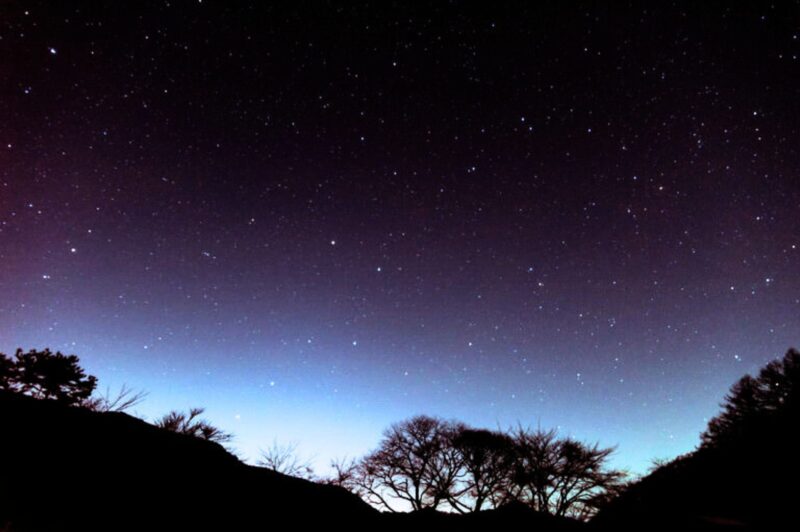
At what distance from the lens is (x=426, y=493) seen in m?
29.7

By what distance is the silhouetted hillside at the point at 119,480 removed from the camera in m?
8.55

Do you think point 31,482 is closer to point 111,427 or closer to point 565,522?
point 111,427

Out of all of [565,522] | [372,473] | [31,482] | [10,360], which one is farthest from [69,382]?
[565,522]

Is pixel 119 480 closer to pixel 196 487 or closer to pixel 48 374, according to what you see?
pixel 196 487

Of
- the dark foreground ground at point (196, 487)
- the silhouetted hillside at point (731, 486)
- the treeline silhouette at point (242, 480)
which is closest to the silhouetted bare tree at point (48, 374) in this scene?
the treeline silhouette at point (242, 480)

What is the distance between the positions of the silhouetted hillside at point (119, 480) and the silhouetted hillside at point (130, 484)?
0.02 metres

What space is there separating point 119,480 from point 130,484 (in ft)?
0.93

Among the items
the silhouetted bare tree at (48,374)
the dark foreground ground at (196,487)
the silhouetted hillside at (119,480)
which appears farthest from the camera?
the silhouetted bare tree at (48,374)

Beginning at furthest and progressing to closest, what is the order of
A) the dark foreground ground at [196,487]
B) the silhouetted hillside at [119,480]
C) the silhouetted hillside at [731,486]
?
1. the silhouetted hillside at [119,480]
2. the dark foreground ground at [196,487]
3. the silhouetted hillside at [731,486]

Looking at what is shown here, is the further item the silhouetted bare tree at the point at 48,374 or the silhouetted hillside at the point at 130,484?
the silhouetted bare tree at the point at 48,374

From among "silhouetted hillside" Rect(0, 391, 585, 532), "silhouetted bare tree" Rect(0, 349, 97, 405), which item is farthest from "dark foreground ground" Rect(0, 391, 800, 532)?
"silhouetted bare tree" Rect(0, 349, 97, 405)

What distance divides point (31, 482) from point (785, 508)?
1428 centimetres

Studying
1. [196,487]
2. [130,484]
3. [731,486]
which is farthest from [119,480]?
[731,486]

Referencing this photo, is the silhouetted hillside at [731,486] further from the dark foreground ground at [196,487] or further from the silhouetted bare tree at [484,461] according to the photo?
the silhouetted bare tree at [484,461]
